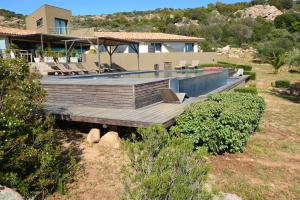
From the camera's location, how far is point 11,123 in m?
4.32

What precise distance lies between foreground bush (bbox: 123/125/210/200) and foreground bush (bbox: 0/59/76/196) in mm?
2001

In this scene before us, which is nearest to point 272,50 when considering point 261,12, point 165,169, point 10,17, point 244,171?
point 244,171

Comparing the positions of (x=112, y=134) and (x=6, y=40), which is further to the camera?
(x=6, y=40)

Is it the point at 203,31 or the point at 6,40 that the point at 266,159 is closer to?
the point at 6,40

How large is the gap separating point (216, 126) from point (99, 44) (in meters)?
19.8

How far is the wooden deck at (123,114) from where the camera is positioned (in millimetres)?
6906

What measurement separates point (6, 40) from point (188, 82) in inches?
777

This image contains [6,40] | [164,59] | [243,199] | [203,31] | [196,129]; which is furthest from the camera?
[203,31]

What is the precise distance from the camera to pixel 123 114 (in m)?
7.57

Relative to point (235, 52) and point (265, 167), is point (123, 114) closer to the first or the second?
point (265, 167)

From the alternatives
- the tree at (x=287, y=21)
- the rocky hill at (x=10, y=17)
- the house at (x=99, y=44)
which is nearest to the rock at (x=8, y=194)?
the house at (x=99, y=44)

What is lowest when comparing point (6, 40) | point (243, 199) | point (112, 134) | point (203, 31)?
point (243, 199)

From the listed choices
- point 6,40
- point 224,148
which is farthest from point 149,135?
point 6,40

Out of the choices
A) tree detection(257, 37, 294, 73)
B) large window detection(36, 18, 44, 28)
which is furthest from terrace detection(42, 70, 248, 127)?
tree detection(257, 37, 294, 73)
